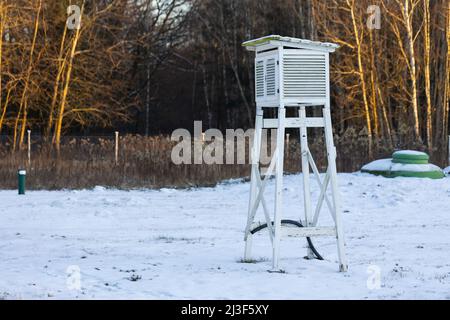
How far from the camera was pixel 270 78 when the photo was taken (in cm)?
964

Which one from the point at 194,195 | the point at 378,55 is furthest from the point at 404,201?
the point at 378,55

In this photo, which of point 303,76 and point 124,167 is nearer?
point 303,76

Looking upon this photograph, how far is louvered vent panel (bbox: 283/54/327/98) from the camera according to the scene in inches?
371

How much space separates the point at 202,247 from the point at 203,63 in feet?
114

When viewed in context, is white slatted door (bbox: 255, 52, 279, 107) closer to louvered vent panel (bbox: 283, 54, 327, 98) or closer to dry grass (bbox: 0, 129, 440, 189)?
louvered vent panel (bbox: 283, 54, 327, 98)

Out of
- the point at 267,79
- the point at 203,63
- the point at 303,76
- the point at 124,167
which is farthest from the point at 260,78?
the point at 203,63

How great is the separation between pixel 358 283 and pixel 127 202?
379 inches

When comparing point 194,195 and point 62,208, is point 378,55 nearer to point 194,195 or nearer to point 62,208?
point 194,195

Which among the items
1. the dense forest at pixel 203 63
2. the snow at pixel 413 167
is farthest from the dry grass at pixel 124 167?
the snow at pixel 413 167

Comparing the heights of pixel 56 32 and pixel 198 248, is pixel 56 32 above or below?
above

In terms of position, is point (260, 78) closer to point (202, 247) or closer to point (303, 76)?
point (303, 76)

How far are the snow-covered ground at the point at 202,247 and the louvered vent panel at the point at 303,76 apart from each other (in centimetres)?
226

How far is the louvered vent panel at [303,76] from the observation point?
9422mm
